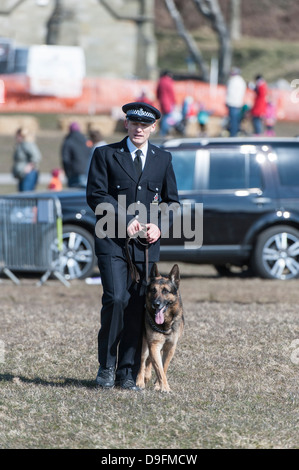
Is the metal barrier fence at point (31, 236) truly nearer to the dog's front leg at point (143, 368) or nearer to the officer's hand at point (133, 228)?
the dog's front leg at point (143, 368)

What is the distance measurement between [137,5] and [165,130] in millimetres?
26932

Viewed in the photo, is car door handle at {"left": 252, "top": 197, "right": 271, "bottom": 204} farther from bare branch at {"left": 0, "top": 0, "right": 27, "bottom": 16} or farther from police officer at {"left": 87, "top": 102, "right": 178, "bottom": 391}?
bare branch at {"left": 0, "top": 0, "right": 27, "bottom": 16}

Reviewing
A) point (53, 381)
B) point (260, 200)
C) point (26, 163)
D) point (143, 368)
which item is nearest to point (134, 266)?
point (143, 368)

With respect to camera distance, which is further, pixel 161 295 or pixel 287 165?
pixel 287 165

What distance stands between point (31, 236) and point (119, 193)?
23.8ft

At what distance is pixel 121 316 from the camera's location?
24.5 ft

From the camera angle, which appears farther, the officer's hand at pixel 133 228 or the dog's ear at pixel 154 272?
the dog's ear at pixel 154 272

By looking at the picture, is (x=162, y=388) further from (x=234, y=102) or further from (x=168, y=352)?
(x=234, y=102)

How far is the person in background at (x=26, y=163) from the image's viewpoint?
19.4m

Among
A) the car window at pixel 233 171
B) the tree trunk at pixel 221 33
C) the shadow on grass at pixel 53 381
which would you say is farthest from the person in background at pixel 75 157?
the tree trunk at pixel 221 33

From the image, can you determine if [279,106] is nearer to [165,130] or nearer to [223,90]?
[223,90]

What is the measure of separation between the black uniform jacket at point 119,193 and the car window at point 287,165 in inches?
278

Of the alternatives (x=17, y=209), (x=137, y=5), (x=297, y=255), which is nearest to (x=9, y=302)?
(x=17, y=209)

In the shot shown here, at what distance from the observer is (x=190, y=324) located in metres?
10.3
